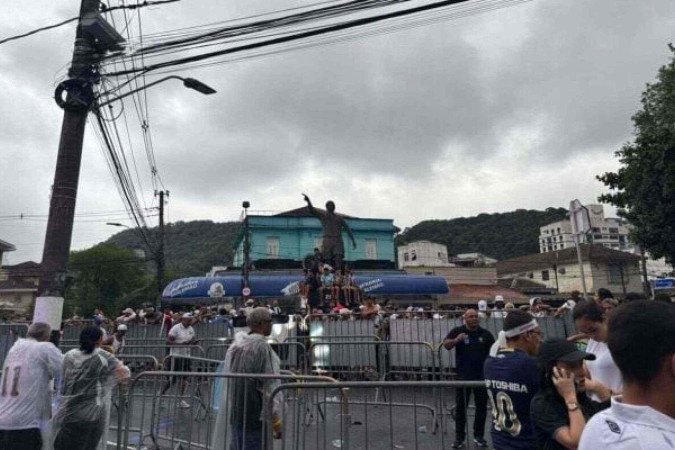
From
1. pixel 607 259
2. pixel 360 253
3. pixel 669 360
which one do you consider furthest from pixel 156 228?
pixel 607 259

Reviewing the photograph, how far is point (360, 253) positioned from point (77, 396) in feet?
156

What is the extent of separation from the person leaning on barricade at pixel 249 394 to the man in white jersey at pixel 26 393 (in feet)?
5.76

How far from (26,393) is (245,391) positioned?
221 cm

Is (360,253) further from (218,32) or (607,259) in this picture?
(218,32)

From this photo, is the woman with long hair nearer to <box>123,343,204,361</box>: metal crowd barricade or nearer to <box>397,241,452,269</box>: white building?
<box>123,343,204,361</box>: metal crowd barricade

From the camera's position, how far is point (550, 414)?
260cm

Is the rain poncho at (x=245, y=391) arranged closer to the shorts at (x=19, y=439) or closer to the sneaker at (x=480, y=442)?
the shorts at (x=19, y=439)

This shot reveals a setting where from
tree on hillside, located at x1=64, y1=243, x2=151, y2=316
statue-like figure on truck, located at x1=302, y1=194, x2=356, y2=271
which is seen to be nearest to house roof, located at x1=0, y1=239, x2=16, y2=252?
tree on hillside, located at x1=64, y1=243, x2=151, y2=316

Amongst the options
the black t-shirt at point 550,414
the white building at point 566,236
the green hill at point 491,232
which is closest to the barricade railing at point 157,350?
the black t-shirt at point 550,414

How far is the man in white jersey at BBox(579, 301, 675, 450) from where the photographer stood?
59.2 inches

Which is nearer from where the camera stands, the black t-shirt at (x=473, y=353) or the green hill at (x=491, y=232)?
the black t-shirt at (x=473, y=353)

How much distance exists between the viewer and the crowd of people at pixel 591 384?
1.55 m

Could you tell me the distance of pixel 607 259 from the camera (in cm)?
5881

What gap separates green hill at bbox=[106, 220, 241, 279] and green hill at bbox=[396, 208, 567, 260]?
33161 millimetres
